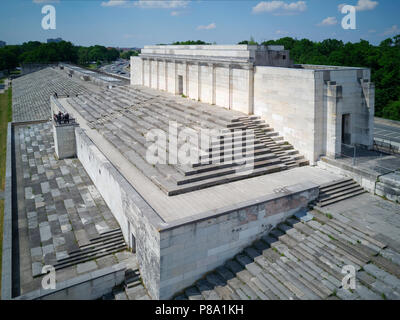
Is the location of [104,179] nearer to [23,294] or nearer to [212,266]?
[23,294]

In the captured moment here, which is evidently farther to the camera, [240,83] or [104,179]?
[240,83]

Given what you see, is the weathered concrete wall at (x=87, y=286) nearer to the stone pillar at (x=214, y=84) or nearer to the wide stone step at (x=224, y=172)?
the wide stone step at (x=224, y=172)

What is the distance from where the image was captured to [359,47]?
4662cm

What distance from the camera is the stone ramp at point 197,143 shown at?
13367mm

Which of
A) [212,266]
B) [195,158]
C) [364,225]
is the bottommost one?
[212,266]

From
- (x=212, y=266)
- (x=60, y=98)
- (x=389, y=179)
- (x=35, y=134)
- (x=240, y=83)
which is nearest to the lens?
(x=212, y=266)

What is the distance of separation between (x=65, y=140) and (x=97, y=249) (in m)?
11.0

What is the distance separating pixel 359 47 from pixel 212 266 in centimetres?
4566

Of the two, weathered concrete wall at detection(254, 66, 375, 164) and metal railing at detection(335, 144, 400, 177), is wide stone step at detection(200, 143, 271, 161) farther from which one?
metal railing at detection(335, 144, 400, 177)

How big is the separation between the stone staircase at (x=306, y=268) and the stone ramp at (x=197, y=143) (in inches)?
125

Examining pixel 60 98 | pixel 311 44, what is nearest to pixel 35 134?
pixel 60 98

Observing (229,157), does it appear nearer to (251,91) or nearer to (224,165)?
(224,165)

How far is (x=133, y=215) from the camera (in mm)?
11484

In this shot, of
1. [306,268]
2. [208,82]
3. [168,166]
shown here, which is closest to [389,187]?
[306,268]
